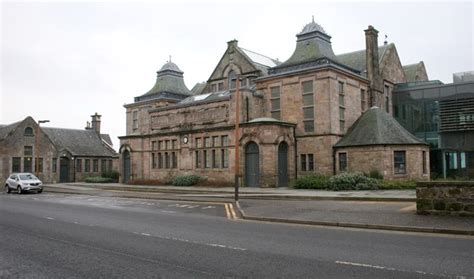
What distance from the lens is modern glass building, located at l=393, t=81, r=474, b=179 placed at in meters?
35.3

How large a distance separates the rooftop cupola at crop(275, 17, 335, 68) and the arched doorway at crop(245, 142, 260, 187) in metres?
7.57

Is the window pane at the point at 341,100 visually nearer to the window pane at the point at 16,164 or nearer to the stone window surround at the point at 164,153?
the stone window surround at the point at 164,153

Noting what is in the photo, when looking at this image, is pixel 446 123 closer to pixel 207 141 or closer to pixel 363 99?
pixel 363 99

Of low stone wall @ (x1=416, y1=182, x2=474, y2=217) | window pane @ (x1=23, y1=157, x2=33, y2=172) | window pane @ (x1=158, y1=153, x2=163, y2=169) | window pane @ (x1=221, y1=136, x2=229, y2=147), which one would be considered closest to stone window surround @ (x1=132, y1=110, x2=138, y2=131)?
window pane @ (x1=158, y1=153, x2=163, y2=169)

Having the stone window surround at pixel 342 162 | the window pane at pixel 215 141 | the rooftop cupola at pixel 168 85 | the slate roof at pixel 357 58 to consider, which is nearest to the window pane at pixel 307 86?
the stone window surround at pixel 342 162

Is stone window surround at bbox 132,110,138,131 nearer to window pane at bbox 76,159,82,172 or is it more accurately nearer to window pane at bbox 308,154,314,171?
window pane at bbox 76,159,82,172

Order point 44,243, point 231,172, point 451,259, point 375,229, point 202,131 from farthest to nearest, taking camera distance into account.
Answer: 1. point 202,131
2. point 231,172
3. point 375,229
4. point 44,243
5. point 451,259

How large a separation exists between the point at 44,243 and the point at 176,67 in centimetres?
4029

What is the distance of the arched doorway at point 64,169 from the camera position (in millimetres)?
53312

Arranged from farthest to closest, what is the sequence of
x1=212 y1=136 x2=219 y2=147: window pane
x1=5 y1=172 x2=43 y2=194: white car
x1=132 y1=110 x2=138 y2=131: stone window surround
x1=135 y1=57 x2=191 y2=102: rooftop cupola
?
x1=132 y1=110 x2=138 y2=131: stone window surround < x1=135 y1=57 x2=191 y2=102: rooftop cupola < x1=212 y1=136 x2=219 y2=147: window pane < x1=5 y1=172 x2=43 y2=194: white car

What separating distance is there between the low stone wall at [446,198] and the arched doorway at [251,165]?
18296 millimetres

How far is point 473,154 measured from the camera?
34.8m

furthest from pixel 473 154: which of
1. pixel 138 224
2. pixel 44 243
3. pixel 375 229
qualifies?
pixel 44 243

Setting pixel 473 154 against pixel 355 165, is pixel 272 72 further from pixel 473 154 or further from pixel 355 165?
pixel 473 154
